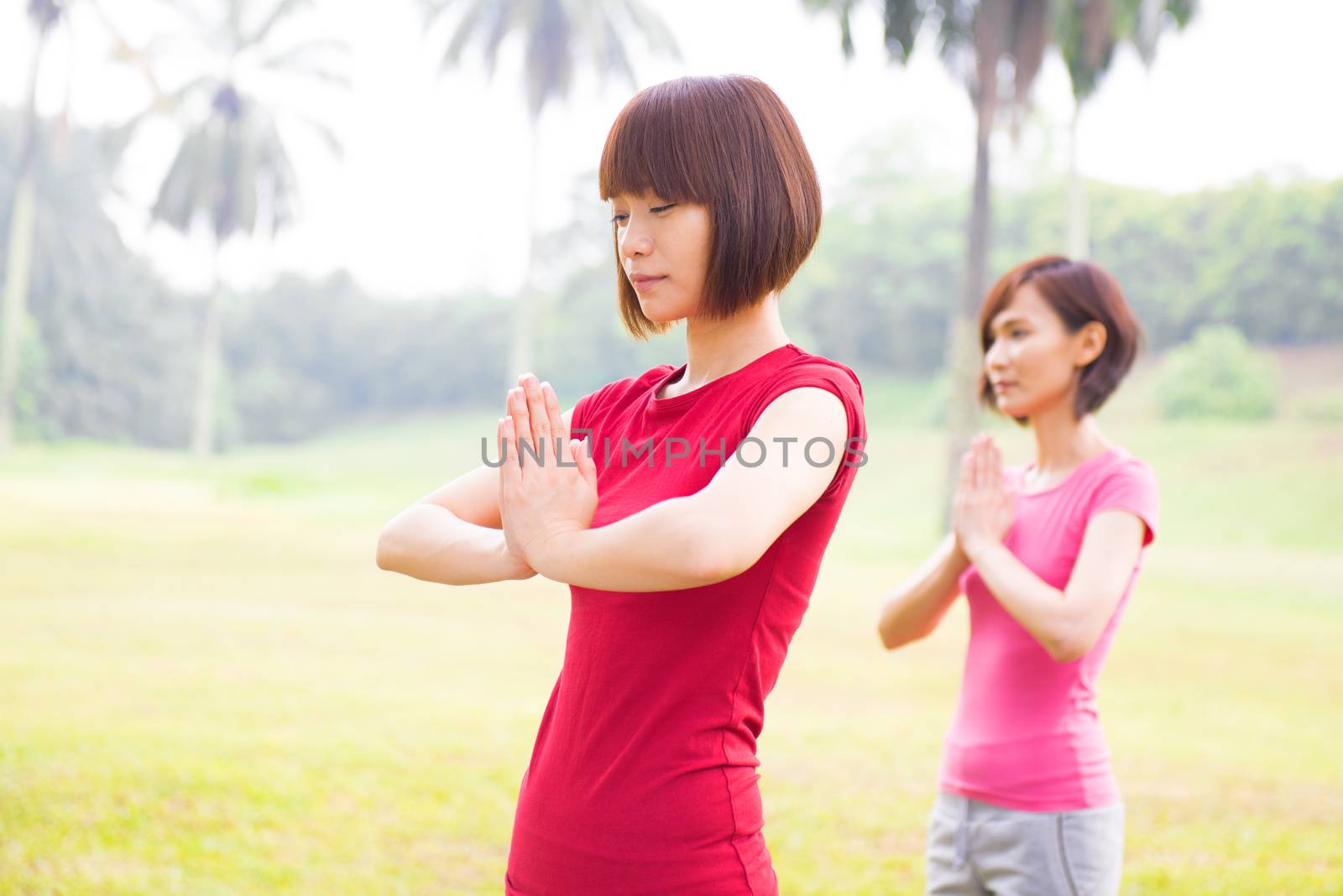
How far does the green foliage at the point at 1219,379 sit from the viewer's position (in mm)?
9320

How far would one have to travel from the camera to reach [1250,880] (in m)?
2.48

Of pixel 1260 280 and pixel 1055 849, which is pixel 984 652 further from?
pixel 1260 280

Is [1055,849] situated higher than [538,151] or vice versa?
[538,151]

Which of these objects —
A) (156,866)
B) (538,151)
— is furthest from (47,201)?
(156,866)

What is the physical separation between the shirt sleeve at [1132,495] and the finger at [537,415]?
662mm

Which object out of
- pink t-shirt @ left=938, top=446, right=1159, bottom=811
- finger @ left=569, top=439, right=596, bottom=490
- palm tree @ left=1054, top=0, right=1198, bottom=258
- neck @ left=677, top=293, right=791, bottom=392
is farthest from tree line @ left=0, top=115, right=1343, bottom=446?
finger @ left=569, top=439, right=596, bottom=490

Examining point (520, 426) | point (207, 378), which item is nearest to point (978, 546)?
point (520, 426)

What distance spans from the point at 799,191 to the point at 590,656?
323 millimetres

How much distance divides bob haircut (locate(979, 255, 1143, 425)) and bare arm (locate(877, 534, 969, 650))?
208 millimetres

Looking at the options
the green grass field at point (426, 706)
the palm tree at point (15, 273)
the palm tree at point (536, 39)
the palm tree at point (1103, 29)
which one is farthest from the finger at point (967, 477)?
the palm tree at point (536, 39)

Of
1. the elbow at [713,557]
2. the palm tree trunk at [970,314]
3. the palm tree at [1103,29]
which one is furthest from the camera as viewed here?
the palm tree trunk at [970,314]

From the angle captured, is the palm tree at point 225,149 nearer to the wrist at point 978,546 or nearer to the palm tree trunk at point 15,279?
the palm tree trunk at point 15,279

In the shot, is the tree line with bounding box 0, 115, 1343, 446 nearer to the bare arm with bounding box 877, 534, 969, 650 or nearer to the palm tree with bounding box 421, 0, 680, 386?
the palm tree with bounding box 421, 0, 680, 386

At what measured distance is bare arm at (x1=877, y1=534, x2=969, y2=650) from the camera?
123 centimetres
